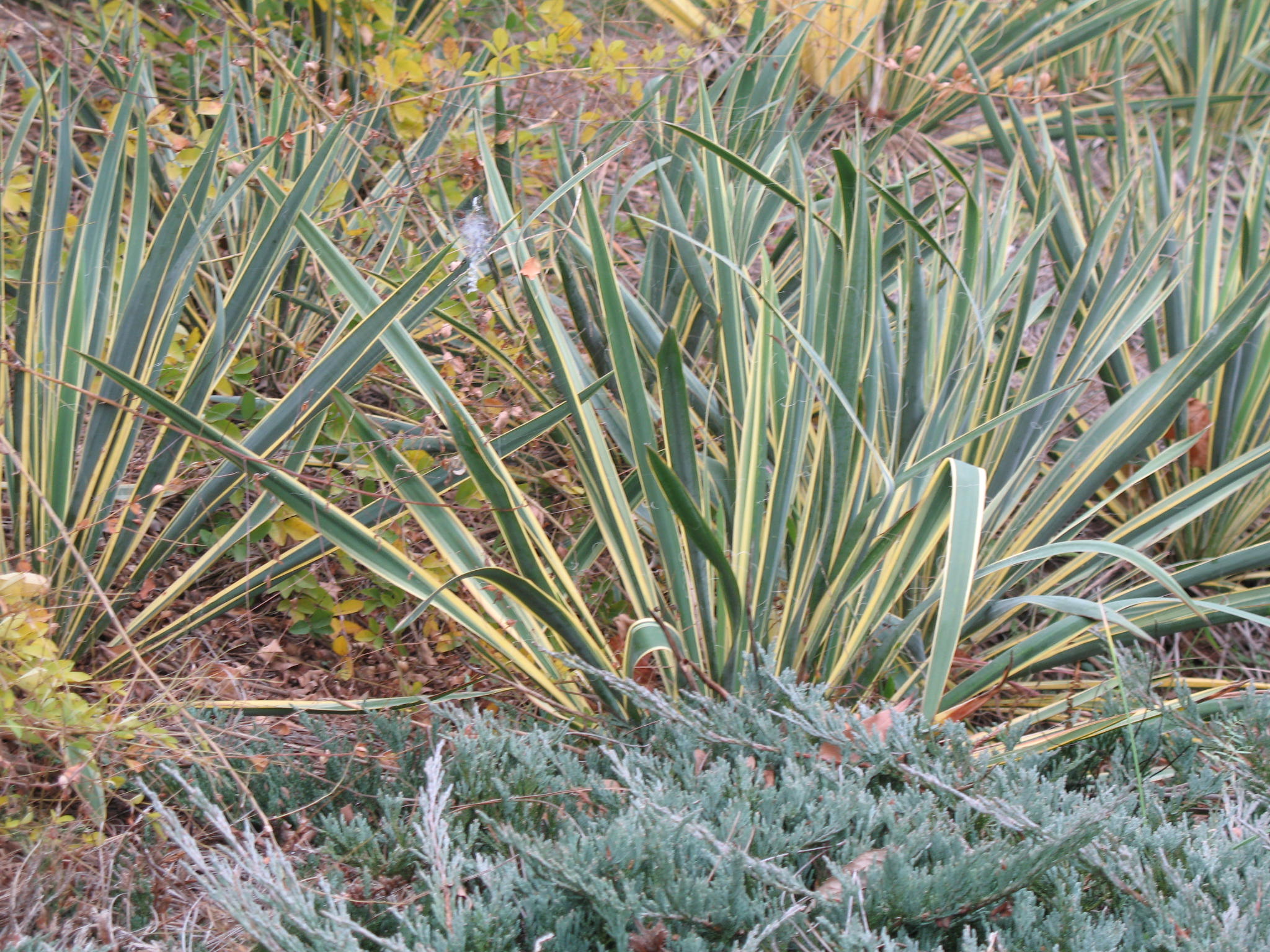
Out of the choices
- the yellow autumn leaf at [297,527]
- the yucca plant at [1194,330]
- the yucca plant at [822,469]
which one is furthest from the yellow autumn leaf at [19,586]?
the yucca plant at [1194,330]

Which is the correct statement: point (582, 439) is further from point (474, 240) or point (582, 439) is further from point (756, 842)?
point (756, 842)

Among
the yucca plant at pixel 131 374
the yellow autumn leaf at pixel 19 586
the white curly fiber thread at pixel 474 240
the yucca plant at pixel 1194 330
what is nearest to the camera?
the yellow autumn leaf at pixel 19 586

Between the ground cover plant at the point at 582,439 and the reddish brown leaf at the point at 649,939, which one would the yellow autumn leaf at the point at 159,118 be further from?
the reddish brown leaf at the point at 649,939

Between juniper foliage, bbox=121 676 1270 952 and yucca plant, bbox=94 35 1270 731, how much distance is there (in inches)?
5.1

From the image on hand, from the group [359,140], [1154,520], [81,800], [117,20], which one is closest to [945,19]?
[359,140]

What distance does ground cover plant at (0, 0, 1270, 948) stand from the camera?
142 cm

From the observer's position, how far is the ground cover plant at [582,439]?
1422 mm

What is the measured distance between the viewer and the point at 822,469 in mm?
1506

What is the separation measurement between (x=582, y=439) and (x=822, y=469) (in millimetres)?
356

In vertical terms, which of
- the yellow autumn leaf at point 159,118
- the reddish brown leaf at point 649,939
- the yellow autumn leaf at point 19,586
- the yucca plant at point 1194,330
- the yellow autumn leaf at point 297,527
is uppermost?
the yucca plant at point 1194,330

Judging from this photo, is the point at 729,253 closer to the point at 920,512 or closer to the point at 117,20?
the point at 920,512

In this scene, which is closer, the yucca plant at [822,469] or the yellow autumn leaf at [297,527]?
the yucca plant at [822,469]

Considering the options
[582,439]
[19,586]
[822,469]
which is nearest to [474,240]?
[582,439]

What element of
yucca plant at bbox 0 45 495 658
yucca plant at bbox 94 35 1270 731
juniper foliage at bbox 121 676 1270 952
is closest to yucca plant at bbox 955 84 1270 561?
yucca plant at bbox 94 35 1270 731
